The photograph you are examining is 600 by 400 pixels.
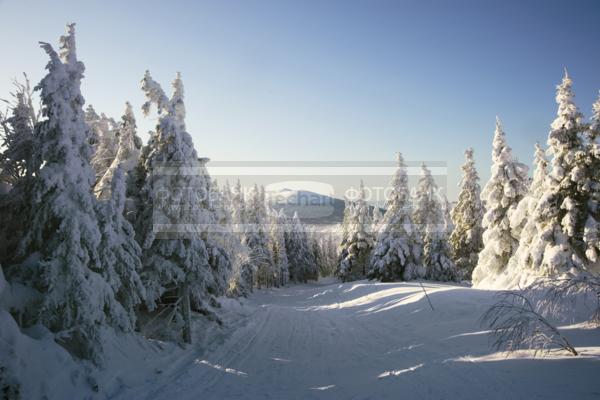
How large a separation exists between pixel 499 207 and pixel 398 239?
39.0 feet

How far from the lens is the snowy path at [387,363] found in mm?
7297

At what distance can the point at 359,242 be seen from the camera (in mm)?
47438

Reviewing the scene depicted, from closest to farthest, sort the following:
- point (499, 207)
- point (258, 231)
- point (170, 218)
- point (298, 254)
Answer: point (170, 218)
point (499, 207)
point (258, 231)
point (298, 254)

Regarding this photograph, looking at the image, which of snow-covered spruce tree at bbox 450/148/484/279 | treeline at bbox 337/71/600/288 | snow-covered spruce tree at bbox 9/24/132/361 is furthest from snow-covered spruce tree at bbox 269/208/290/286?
snow-covered spruce tree at bbox 9/24/132/361

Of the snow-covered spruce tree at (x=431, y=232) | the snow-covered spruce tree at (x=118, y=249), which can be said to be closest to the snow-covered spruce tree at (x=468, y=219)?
the snow-covered spruce tree at (x=431, y=232)

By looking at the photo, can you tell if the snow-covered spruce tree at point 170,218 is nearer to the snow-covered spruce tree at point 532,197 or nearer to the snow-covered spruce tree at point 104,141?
the snow-covered spruce tree at point 104,141

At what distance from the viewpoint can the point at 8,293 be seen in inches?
360

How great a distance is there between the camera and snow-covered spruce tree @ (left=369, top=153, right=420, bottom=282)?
36.7 m

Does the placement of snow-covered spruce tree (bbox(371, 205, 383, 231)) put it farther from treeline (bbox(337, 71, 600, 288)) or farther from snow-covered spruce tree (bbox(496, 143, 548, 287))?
snow-covered spruce tree (bbox(496, 143, 548, 287))

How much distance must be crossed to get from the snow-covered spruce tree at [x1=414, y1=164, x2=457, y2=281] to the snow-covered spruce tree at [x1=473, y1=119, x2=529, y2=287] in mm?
10000

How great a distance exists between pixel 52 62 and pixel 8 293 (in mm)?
6892

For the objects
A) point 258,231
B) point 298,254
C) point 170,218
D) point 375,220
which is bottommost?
point 298,254

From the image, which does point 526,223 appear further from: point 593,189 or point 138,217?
point 138,217

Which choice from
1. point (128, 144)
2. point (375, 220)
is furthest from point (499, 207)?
point (375, 220)
